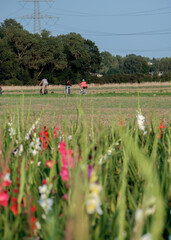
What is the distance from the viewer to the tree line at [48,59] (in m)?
65.9

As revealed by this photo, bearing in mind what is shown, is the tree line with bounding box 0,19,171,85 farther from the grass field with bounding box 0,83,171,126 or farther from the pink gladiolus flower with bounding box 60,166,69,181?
the pink gladiolus flower with bounding box 60,166,69,181

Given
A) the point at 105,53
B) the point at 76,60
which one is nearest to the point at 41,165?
the point at 76,60

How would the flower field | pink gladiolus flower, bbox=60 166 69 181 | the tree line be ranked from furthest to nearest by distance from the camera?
1. the tree line
2. pink gladiolus flower, bbox=60 166 69 181
3. the flower field

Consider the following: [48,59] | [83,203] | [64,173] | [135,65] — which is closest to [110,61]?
[135,65]

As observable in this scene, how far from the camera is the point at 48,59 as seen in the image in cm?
6962

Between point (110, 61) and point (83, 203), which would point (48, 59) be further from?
point (110, 61)

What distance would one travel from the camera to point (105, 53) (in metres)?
164

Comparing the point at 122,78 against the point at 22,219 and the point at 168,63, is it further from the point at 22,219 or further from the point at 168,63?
the point at 168,63

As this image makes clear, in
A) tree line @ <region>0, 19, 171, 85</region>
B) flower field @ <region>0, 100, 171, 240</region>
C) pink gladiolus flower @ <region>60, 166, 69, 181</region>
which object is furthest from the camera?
tree line @ <region>0, 19, 171, 85</region>

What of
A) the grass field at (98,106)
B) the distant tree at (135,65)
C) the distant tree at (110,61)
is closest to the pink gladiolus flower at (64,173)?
the grass field at (98,106)

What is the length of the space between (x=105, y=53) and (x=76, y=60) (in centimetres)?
8809

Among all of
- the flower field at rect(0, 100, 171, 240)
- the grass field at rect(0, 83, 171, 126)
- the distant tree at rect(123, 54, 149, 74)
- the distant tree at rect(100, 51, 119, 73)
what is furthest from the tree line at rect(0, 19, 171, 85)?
the distant tree at rect(100, 51, 119, 73)

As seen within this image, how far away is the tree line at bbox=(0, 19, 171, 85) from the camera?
65938mm

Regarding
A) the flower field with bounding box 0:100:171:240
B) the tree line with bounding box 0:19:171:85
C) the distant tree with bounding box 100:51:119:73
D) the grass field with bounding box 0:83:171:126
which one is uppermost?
the distant tree with bounding box 100:51:119:73
